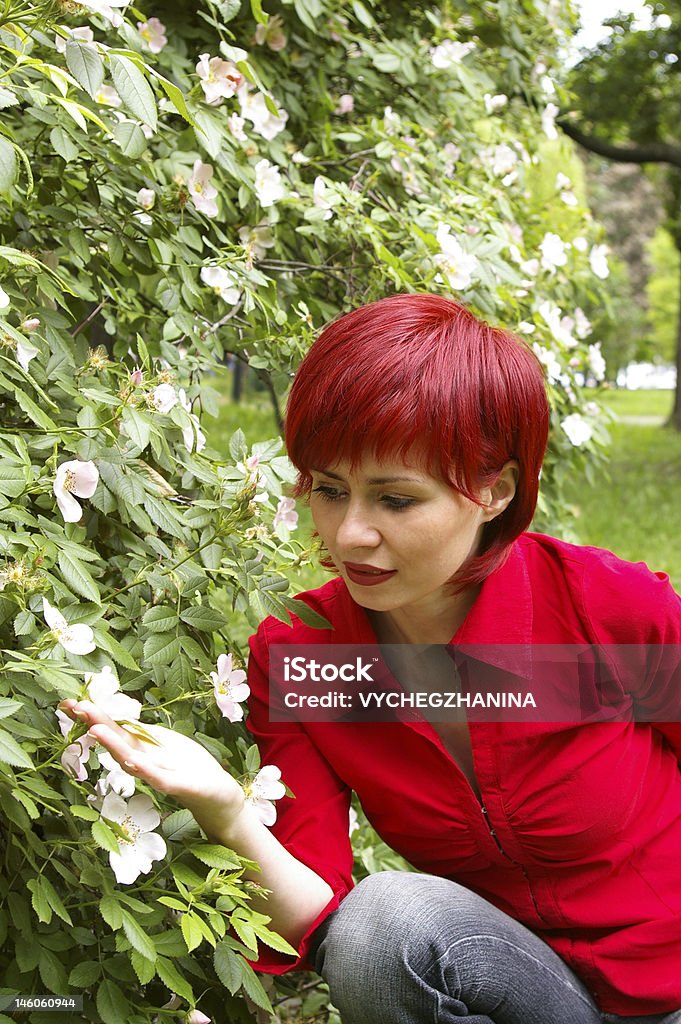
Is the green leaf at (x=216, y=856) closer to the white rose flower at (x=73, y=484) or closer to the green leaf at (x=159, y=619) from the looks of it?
the green leaf at (x=159, y=619)

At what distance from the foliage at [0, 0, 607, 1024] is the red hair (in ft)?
0.47

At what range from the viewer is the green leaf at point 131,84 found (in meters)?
1.38

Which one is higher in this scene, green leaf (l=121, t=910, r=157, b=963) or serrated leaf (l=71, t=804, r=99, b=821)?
serrated leaf (l=71, t=804, r=99, b=821)

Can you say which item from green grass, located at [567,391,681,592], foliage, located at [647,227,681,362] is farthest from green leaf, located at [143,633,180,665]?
foliage, located at [647,227,681,362]

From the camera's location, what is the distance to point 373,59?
246 cm

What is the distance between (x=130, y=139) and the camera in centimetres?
160

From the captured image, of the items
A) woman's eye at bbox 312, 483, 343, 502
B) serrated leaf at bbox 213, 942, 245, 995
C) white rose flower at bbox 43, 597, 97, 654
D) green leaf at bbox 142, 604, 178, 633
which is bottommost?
serrated leaf at bbox 213, 942, 245, 995

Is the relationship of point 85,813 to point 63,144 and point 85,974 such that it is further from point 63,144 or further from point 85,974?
point 63,144

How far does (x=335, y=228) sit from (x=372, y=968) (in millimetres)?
1263

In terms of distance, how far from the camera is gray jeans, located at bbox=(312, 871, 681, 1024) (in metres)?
1.57

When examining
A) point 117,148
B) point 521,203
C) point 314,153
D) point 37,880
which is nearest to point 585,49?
point 521,203

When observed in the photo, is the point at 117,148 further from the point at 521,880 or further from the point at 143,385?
the point at 521,880

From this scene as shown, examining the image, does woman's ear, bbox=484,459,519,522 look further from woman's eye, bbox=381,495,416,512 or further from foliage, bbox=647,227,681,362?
foliage, bbox=647,227,681,362

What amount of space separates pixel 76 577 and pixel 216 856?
14.1 inches
